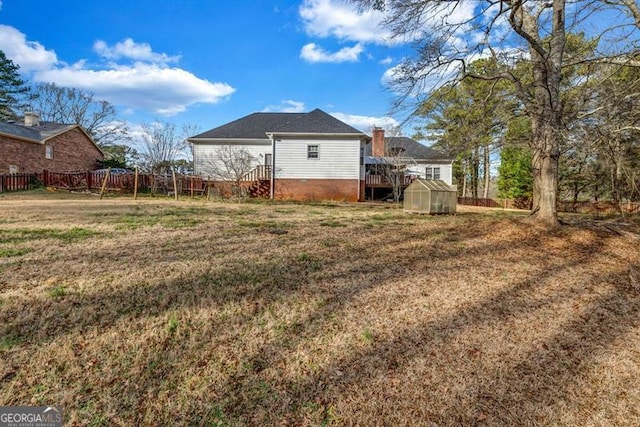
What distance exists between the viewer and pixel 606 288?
4.61 metres

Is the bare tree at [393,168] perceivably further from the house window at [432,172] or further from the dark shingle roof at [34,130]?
the dark shingle roof at [34,130]

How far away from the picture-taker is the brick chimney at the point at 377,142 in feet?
78.5

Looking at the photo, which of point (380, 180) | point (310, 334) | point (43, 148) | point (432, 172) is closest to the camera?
point (310, 334)

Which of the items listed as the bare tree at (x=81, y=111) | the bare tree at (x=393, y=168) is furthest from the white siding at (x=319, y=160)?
the bare tree at (x=81, y=111)

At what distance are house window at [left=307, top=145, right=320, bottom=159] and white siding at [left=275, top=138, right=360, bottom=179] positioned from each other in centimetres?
11

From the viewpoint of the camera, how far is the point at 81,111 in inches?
1406

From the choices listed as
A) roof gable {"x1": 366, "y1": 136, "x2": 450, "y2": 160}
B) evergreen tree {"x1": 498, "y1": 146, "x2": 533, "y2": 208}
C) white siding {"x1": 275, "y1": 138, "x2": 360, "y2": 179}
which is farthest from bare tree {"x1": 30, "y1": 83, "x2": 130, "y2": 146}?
evergreen tree {"x1": 498, "y1": 146, "x2": 533, "y2": 208}

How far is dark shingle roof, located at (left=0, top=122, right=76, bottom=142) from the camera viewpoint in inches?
784

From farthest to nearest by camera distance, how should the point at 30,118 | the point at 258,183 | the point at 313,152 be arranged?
the point at 30,118 < the point at 258,183 < the point at 313,152

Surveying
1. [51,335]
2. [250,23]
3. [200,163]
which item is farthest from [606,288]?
[200,163]

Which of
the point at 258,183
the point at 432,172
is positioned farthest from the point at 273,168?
the point at 432,172

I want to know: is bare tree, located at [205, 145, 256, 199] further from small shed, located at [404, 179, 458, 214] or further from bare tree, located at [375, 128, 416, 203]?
small shed, located at [404, 179, 458, 214]

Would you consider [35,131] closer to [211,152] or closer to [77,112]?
[211,152]

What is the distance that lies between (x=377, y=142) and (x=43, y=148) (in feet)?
72.0
